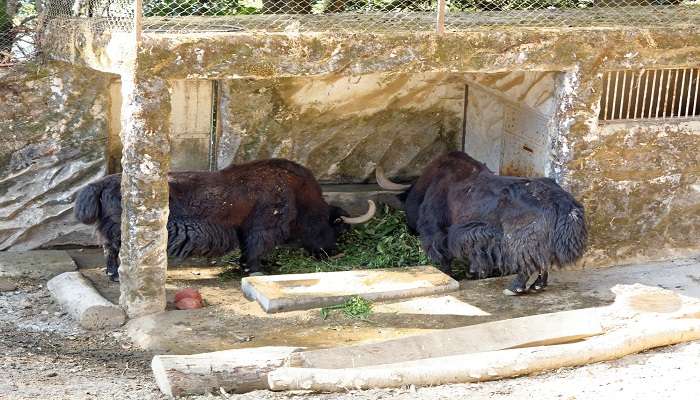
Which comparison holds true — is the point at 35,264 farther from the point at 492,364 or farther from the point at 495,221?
the point at 492,364

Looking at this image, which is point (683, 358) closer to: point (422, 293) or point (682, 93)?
point (422, 293)

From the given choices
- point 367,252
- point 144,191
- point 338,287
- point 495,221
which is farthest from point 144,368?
point 367,252

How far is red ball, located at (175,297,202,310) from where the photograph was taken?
8.45m

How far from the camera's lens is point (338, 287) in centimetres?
874

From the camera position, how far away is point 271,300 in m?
8.33

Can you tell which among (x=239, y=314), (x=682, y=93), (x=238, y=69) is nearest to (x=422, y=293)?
(x=239, y=314)

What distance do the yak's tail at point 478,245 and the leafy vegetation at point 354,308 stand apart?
1.13 meters

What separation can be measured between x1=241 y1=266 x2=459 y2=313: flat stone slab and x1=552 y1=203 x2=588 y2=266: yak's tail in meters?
0.95

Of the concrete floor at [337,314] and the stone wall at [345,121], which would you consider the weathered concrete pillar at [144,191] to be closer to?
the concrete floor at [337,314]

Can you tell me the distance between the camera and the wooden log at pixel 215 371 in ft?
20.8

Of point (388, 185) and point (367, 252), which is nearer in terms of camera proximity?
point (367, 252)

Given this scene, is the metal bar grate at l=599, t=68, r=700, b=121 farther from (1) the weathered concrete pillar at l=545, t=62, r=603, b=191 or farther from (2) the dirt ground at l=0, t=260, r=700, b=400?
(2) the dirt ground at l=0, t=260, r=700, b=400

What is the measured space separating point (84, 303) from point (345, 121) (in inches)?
144

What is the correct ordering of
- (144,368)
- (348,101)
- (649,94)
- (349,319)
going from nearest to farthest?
(144,368)
(349,319)
(649,94)
(348,101)
